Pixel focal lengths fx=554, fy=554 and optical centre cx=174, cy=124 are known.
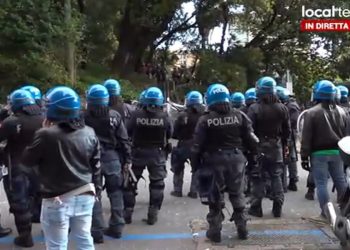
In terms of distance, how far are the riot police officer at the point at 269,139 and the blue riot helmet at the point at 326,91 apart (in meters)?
0.71

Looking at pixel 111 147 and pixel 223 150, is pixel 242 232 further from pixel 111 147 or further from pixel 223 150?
pixel 111 147

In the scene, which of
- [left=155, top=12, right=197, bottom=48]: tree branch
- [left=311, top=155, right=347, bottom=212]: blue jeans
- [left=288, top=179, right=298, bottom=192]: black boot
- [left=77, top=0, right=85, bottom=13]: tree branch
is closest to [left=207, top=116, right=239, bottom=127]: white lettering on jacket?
[left=311, top=155, right=347, bottom=212]: blue jeans

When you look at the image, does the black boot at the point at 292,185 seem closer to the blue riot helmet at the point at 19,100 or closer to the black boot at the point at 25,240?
the black boot at the point at 25,240

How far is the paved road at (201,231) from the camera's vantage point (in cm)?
656

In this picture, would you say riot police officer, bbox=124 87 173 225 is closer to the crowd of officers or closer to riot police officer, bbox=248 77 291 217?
the crowd of officers

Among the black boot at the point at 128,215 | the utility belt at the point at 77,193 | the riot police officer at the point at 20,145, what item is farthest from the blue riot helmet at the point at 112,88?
the utility belt at the point at 77,193

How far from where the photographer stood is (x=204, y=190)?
6.64 meters

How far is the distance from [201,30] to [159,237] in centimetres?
1927

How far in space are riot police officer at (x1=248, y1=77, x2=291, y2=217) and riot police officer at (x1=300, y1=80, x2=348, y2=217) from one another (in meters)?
0.63

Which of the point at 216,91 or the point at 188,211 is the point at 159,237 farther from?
the point at 216,91

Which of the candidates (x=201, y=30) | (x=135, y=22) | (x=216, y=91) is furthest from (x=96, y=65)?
(x=216, y=91)

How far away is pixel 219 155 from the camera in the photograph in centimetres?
655

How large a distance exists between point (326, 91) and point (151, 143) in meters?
2.42

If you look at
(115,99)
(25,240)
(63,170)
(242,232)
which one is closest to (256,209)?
(242,232)
